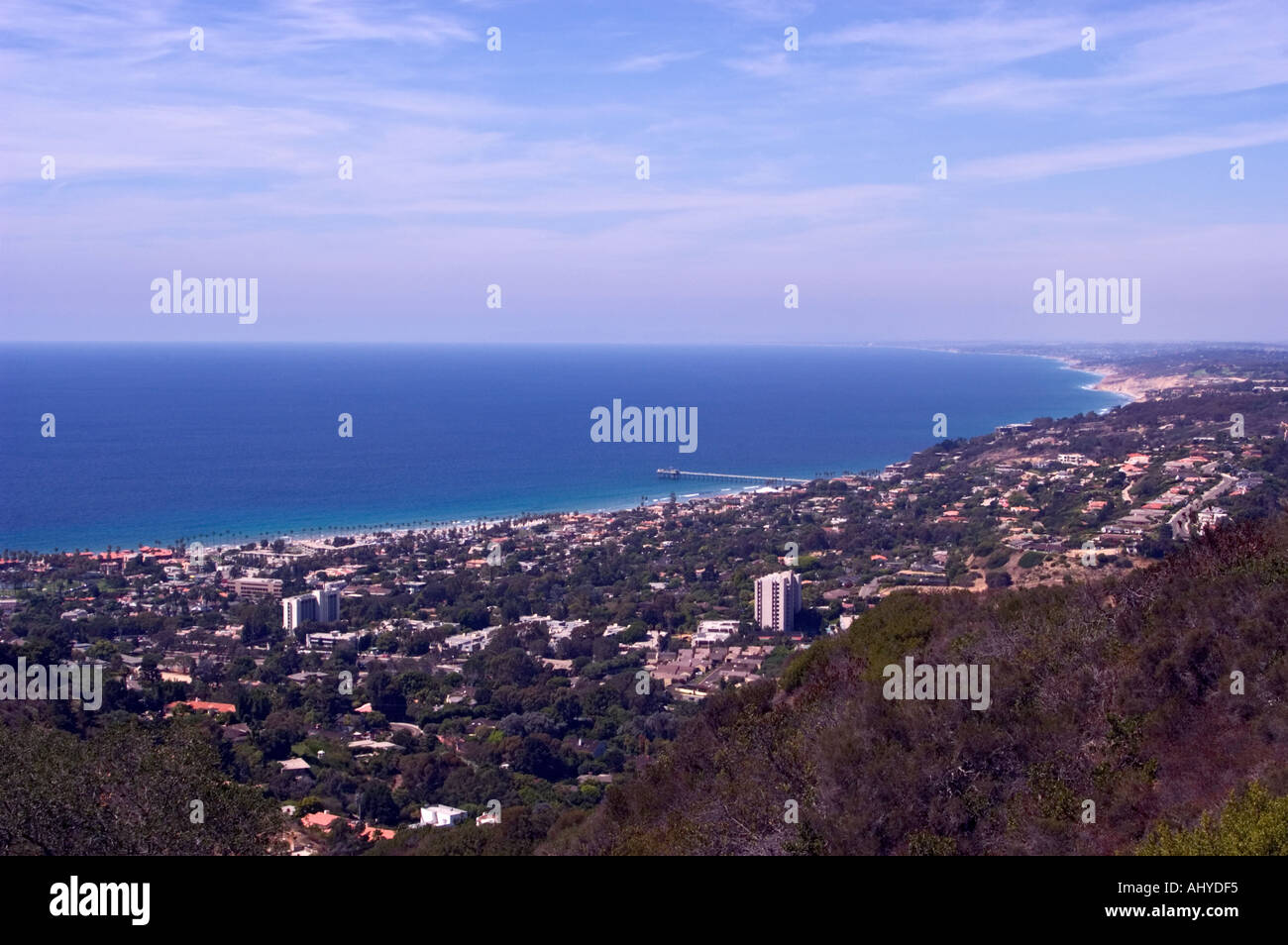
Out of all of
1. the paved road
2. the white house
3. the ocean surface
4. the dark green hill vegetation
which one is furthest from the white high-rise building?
the paved road

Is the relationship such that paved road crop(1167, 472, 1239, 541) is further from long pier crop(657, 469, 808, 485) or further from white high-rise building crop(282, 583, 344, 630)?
long pier crop(657, 469, 808, 485)

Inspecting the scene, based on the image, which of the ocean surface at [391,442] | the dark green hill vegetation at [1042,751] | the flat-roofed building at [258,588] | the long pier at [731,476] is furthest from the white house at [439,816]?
the long pier at [731,476]

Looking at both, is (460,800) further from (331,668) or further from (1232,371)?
(1232,371)

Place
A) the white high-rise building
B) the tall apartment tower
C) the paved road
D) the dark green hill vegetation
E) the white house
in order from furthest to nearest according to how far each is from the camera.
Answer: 1. the white high-rise building
2. the paved road
3. the tall apartment tower
4. the white house
5. the dark green hill vegetation

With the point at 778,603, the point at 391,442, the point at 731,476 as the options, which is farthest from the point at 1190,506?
the point at 391,442

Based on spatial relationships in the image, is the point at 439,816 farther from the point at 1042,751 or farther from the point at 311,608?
the point at 311,608

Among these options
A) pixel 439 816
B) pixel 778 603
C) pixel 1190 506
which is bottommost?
pixel 439 816

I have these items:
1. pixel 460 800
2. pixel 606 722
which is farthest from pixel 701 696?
pixel 460 800
